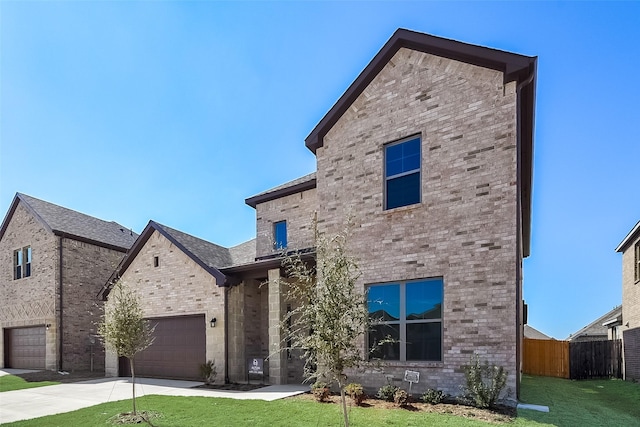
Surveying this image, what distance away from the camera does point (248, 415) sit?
8461 millimetres

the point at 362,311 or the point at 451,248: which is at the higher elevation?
the point at 451,248

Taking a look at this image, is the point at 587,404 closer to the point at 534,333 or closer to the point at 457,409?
the point at 457,409

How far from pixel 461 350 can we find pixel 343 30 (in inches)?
341

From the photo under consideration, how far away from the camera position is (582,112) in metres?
11.5

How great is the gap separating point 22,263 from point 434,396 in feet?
75.8

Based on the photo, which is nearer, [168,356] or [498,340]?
[498,340]

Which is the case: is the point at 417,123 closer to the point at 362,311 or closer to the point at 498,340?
A: the point at 498,340

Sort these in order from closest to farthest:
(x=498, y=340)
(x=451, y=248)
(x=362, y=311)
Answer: (x=362, y=311) → (x=498, y=340) → (x=451, y=248)

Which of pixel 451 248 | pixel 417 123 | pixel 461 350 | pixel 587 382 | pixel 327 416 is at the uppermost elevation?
pixel 417 123

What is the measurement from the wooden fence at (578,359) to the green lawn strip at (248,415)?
36.9 feet

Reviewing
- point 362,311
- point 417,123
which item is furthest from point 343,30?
point 362,311

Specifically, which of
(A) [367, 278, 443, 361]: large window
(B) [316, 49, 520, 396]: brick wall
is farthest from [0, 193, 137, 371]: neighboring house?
(A) [367, 278, 443, 361]: large window

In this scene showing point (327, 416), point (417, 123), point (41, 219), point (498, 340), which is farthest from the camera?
A: point (41, 219)

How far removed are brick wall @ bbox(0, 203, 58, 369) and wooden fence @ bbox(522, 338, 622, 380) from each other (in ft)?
72.7
